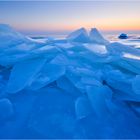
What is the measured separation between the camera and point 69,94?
4.22 ft

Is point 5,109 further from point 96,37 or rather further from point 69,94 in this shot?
point 96,37

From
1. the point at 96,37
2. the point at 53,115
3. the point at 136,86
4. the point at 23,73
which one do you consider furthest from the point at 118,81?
the point at 96,37

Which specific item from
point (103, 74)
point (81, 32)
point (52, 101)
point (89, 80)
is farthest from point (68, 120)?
→ point (81, 32)

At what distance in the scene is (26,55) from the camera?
1.52 meters

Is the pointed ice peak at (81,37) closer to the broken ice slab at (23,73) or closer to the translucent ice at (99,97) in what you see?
the broken ice slab at (23,73)

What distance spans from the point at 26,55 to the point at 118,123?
876 millimetres

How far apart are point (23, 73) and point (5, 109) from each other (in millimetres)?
344

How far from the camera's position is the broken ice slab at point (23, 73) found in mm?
1278

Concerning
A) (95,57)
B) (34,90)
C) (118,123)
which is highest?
(95,57)

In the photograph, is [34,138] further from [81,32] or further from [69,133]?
[81,32]

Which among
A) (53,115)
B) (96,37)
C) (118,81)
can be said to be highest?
(96,37)

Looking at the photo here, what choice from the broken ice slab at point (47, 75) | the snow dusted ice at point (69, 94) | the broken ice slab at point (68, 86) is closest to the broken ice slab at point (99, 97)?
the snow dusted ice at point (69, 94)

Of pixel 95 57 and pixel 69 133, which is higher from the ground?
pixel 95 57

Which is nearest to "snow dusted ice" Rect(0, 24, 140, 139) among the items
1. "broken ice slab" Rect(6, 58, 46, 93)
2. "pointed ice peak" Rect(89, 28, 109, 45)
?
"broken ice slab" Rect(6, 58, 46, 93)
